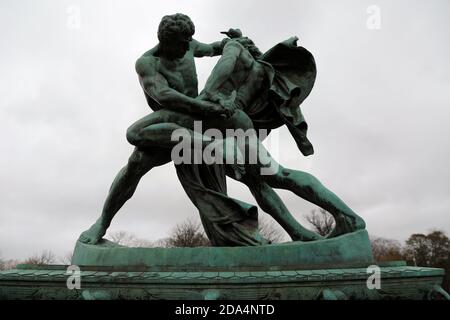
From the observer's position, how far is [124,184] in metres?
5.09

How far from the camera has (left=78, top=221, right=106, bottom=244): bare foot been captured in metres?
4.97

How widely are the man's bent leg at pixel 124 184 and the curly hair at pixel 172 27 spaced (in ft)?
5.13

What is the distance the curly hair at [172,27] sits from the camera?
201 inches

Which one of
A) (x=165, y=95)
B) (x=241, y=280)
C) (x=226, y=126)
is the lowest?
(x=241, y=280)

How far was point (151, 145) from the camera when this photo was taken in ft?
16.1

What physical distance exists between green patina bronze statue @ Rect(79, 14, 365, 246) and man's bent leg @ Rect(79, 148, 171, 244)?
0.04 ft

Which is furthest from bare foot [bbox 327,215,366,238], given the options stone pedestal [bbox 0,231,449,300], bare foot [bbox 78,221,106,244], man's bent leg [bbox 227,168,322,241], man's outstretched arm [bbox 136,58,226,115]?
bare foot [bbox 78,221,106,244]

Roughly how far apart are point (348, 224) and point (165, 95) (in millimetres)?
2818

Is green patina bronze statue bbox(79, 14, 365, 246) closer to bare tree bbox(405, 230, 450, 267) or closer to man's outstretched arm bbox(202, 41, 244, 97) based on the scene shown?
man's outstretched arm bbox(202, 41, 244, 97)

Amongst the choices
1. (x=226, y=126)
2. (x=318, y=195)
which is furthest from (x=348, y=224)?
(x=226, y=126)

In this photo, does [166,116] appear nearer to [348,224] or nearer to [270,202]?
[270,202]
